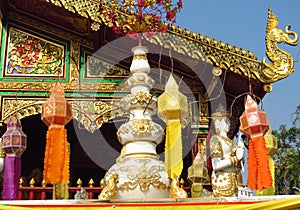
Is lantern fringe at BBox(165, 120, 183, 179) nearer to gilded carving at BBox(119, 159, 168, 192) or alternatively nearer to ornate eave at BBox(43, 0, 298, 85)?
gilded carving at BBox(119, 159, 168, 192)

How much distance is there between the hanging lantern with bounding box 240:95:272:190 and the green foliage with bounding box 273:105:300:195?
8.38 m

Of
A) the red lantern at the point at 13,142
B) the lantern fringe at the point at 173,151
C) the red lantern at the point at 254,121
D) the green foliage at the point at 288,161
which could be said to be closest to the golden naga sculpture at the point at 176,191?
the lantern fringe at the point at 173,151

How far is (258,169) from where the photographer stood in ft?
13.4

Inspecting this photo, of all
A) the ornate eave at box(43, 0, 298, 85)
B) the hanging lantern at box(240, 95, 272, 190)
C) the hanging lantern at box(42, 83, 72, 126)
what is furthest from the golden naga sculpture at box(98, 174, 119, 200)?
the ornate eave at box(43, 0, 298, 85)

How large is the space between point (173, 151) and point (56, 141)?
3.21 ft

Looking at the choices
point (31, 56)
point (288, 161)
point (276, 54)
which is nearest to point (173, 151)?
point (276, 54)

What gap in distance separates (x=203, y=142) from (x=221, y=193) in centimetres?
290

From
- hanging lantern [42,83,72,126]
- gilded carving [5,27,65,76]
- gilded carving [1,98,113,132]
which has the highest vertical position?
gilded carving [5,27,65,76]

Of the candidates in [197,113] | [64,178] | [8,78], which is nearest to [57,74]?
[8,78]

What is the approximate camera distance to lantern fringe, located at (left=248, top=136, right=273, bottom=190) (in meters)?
4.04

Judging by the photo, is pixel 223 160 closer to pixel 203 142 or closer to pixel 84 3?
pixel 203 142

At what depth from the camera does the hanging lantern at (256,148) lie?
13.3ft

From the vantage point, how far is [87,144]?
8.71 meters

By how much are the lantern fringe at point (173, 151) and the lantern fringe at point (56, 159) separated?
0.84 m
